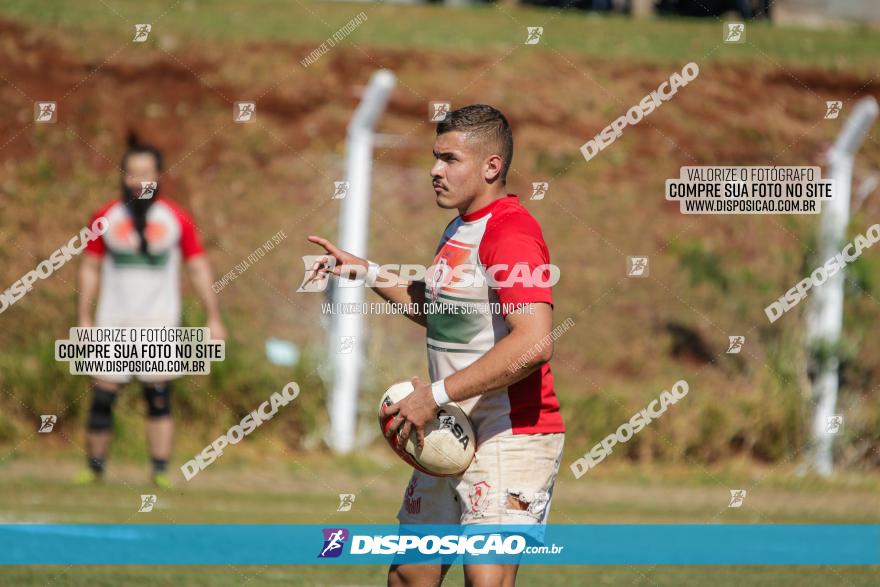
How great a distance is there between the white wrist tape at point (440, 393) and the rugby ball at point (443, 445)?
137mm

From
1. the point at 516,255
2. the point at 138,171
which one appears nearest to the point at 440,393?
the point at 516,255

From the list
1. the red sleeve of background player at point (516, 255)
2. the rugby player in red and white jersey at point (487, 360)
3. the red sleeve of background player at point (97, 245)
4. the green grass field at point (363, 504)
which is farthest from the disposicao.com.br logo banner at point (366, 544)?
the red sleeve of background player at point (97, 245)

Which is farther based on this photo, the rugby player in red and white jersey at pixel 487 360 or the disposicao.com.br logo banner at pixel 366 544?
the disposicao.com.br logo banner at pixel 366 544

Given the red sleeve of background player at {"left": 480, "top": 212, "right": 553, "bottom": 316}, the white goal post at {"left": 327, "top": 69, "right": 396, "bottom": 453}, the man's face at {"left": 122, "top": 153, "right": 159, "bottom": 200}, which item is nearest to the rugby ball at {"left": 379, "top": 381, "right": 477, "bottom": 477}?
the red sleeve of background player at {"left": 480, "top": 212, "right": 553, "bottom": 316}

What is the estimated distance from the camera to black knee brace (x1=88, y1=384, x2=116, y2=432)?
31.7ft

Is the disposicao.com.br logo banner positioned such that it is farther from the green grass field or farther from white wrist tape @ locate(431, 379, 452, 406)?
white wrist tape @ locate(431, 379, 452, 406)

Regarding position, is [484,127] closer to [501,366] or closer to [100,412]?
Result: [501,366]

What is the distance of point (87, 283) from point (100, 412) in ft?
3.35

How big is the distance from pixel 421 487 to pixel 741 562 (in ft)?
12.3

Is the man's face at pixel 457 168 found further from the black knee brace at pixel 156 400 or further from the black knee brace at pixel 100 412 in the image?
the black knee brace at pixel 100 412

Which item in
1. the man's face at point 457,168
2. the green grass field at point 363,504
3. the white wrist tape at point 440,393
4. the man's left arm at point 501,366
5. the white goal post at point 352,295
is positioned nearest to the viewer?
the man's left arm at point 501,366

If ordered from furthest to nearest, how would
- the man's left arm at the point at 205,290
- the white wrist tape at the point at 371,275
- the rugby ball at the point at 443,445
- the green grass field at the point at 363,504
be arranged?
the man's left arm at the point at 205,290 < the green grass field at the point at 363,504 < the white wrist tape at the point at 371,275 < the rugby ball at the point at 443,445

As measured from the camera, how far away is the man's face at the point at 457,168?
452 centimetres

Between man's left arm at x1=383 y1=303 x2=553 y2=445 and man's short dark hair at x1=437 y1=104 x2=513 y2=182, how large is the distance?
2.09 feet
